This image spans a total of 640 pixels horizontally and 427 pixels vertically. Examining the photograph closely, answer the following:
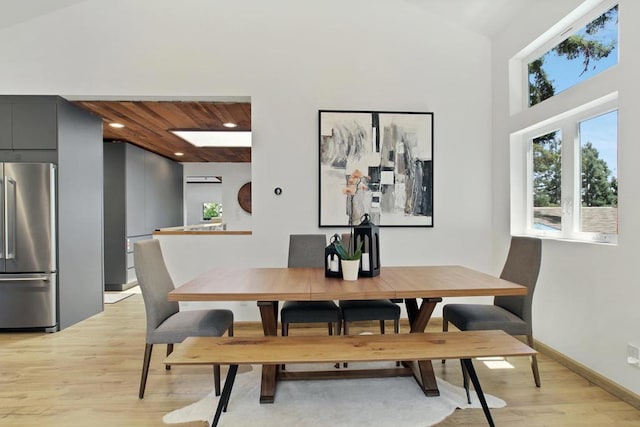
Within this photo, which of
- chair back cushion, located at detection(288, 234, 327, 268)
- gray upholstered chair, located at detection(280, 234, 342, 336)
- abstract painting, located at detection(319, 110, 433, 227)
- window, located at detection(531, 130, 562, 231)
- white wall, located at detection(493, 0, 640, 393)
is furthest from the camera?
abstract painting, located at detection(319, 110, 433, 227)

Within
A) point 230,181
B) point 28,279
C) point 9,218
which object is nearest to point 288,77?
point 9,218

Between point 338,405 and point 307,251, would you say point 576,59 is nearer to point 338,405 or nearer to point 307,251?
point 307,251

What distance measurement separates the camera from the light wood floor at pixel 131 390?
2031 mm

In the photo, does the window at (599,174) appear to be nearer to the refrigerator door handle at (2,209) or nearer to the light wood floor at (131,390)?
the light wood floor at (131,390)

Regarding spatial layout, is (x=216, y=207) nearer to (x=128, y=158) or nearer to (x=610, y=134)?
(x=128, y=158)

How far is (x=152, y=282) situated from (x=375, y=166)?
2287 mm

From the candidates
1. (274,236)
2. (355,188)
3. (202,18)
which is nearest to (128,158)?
(202,18)

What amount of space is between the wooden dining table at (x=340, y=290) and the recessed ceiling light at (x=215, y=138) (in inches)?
101

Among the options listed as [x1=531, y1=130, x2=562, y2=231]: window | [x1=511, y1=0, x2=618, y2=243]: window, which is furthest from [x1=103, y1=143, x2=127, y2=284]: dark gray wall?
[x1=531, y1=130, x2=562, y2=231]: window

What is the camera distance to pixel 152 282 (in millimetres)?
2369

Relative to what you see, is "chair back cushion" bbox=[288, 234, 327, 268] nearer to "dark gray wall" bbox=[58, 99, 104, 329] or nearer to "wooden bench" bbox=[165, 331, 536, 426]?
"wooden bench" bbox=[165, 331, 536, 426]

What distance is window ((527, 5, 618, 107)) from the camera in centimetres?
240

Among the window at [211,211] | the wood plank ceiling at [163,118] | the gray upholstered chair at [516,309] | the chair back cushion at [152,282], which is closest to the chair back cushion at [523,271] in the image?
the gray upholstered chair at [516,309]

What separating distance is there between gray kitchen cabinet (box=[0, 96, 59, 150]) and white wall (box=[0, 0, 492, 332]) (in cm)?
12
